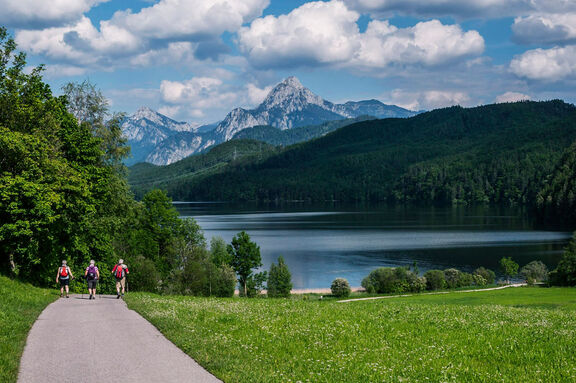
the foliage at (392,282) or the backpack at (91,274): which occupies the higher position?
the backpack at (91,274)

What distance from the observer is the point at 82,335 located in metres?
18.3

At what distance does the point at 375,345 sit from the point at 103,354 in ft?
26.5

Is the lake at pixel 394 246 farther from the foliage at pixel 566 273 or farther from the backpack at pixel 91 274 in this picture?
the backpack at pixel 91 274

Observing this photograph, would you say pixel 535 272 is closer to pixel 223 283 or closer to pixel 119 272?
pixel 223 283

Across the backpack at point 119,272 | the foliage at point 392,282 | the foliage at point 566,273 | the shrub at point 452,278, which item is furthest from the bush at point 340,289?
the backpack at point 119,272

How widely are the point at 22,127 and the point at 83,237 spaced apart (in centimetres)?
1053

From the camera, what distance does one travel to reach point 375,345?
15.8 m

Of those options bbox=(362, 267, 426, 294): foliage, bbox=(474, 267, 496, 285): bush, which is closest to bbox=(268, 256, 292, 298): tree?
bbox=(362, 267, 426, 294): foliage

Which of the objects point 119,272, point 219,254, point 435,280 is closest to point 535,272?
point 435,280

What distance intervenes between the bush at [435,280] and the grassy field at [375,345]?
70.8 meters

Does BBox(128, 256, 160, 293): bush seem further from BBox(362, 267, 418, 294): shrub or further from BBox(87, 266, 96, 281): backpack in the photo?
BBox(362, 267, 418, 294): shrub

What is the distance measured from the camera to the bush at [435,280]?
90838mm

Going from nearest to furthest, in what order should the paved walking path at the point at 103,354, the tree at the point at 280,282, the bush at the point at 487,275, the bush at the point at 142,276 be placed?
the paved walking path at the point at 103,354, the bush at the point at 142,276, the tree at the point at 280,282, the bush at the point at 487,275

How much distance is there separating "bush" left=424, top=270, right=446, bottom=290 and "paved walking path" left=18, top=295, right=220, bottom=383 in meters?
76.8
